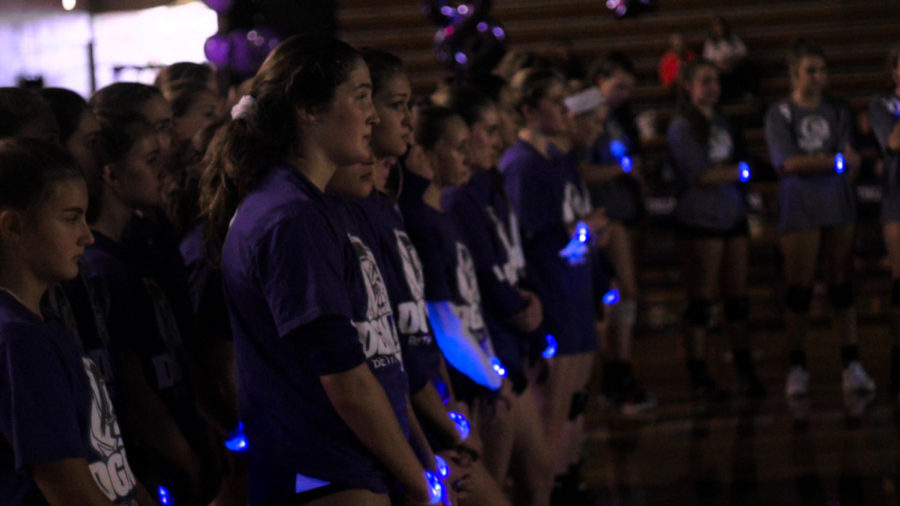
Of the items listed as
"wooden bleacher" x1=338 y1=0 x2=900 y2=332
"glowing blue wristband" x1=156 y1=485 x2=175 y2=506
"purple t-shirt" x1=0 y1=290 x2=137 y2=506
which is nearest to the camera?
"purple t-shirt" x1=0 y1=290 x2=137 y2=506

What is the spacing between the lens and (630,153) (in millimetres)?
6145

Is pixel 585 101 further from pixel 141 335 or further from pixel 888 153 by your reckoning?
pixel 141 335

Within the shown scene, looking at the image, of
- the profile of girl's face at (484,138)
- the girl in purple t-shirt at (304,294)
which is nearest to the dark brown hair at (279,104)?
the girl in purple t-shirt at (304,294)

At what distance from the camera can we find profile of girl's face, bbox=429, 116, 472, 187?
3.24 m

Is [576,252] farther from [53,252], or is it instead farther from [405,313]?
[53,252]

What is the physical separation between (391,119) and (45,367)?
1.03 metres

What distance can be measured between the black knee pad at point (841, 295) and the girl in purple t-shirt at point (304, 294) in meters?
4.43

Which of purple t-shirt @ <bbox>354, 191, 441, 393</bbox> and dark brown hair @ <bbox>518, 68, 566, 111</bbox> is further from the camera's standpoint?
dark brown hair @ <bbox>518, 68, 566, 111</bbox>

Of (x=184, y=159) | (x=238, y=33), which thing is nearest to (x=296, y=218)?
(x=184, y=159)

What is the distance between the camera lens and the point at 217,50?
5.70 m

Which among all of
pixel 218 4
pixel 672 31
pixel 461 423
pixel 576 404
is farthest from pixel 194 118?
pixel 672 31

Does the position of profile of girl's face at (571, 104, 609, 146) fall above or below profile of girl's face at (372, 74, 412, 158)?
below

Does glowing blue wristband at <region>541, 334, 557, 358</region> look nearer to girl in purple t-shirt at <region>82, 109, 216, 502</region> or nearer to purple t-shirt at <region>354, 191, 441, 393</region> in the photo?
purple t-shirt at <region>354, 191, 441, 393</region>

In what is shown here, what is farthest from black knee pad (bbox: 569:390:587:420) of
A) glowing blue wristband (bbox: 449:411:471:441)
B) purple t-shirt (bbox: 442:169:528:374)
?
glowing blue wristband (bbox: 449:411:471:441)
